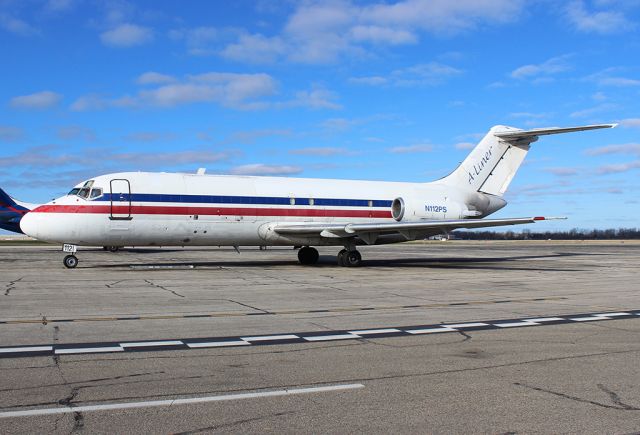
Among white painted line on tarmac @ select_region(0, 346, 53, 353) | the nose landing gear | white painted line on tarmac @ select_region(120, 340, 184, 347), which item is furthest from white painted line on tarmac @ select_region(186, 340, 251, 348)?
the nose landing gear

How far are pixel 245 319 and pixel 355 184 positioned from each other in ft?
60.0

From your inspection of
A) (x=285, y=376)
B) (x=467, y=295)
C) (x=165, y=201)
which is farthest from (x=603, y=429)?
(x=165, y=201)

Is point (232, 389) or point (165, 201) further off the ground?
point (165, 201)

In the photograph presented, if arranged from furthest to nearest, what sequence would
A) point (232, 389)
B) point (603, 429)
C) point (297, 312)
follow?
point (297, 312), point (232, 389), point (603, 429)

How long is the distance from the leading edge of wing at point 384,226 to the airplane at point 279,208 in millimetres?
41

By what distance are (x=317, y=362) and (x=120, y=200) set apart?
17.3m

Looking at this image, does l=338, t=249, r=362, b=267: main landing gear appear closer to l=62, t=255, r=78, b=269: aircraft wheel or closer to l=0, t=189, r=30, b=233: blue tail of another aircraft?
l=62, t=255, r=78, b=269: aircraft wheel

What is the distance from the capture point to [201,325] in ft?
33.9

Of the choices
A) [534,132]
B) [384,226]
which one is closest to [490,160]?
[534,132]

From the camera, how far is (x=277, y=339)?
9055 mm

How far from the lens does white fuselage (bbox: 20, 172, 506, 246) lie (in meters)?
22.6

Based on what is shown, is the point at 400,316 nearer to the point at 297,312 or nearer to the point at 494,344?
Answer: the point at 297,312

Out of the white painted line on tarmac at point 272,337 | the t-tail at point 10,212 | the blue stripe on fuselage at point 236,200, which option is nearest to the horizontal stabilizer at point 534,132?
the blue stripe on fuselage at point 236,200

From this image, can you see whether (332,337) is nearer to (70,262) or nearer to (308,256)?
(70,262)
